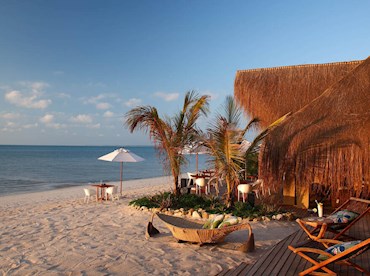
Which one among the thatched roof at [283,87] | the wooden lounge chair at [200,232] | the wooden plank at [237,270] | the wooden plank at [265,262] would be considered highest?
the thatched roof at [283,87]

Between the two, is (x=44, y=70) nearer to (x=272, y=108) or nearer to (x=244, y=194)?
(x=272, y=108)

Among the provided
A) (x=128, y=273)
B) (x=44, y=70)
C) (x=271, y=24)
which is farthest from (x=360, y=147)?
(x=44, y=70)

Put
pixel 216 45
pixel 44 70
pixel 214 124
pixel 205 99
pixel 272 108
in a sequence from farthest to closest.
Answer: pixel 44 70
pixel 216 45
pixel 272 108
pixel 205 99
pixel 214 124

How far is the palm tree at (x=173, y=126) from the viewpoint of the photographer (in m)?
8.76

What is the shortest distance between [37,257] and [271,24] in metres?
11.6

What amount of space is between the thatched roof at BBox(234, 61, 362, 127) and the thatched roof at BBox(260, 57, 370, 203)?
4327mm

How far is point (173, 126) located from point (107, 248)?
421 centimetres

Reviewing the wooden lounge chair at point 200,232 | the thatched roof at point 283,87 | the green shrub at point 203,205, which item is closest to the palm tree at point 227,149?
the green shrub at point 203,205

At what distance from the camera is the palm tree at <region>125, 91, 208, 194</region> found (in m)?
8.76

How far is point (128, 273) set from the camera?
4.26 meters

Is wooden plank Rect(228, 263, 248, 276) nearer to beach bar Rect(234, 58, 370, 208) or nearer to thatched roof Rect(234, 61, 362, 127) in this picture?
beach bar Rect(234, 58, 370, 208)

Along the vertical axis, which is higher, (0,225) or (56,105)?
(56,105)

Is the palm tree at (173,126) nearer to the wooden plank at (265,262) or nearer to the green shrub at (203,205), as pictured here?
the green shrub at (203,205)

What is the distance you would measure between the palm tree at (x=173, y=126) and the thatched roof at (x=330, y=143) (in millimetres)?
2078
